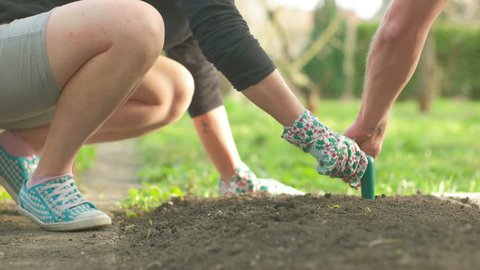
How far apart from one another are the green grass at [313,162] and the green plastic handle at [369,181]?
74cm

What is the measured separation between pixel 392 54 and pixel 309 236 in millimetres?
1210

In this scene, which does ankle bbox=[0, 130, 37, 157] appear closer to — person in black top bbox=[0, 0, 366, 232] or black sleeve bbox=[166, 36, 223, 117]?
black sleeve bbox=[166, 36, 223, 117]

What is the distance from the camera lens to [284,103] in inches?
96.3

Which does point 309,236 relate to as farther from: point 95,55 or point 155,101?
point 155,101

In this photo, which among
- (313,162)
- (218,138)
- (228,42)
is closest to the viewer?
(228,42)

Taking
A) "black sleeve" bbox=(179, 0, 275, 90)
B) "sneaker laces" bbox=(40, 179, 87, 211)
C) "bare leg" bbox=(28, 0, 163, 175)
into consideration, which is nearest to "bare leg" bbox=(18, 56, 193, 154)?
"sneaker laces" bbox=(40, 179, 87, 211)

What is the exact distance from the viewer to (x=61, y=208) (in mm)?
2773

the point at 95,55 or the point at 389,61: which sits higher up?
the point at 389,61

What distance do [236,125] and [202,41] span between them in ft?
25.2

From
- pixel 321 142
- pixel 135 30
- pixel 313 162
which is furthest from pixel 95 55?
pixel 313 162

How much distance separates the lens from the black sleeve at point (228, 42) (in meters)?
2.38

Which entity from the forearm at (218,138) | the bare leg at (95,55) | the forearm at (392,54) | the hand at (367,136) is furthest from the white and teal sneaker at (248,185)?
the bare leg at (95,55)

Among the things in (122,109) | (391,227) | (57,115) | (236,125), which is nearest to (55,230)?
(57,115)

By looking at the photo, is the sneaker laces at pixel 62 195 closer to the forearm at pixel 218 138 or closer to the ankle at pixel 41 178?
the ankle at pixel 41 178
